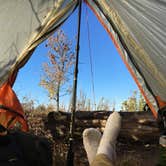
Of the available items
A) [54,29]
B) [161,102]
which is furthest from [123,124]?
[54,29]

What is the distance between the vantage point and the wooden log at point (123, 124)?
4.07 meters

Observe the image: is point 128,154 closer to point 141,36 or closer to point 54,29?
point 141,36

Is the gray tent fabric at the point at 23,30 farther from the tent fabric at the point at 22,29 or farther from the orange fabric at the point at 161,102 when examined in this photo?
the orange fabric at the point at 161,102

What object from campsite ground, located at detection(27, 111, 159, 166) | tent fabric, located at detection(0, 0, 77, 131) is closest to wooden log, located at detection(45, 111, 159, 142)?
campsite ground, located at detection(27, 111, 159, 166)

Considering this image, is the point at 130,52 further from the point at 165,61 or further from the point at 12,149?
the point at 12,149

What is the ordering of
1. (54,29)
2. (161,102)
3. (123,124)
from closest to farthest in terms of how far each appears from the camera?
(54,29)
(161,102)
(123,124)

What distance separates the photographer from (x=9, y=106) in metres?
2.73

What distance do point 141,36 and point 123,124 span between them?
1.34m

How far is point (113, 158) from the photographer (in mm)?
1622

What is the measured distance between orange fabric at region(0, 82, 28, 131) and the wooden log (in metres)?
1.42

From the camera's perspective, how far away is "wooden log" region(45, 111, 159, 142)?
407 centimetres

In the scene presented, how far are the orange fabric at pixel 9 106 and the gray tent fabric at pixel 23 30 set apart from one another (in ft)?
0.81

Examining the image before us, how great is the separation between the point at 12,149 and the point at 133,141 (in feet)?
9.84

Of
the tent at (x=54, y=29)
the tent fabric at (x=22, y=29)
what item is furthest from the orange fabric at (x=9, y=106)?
the tent fabric at (x=22, y=29)
